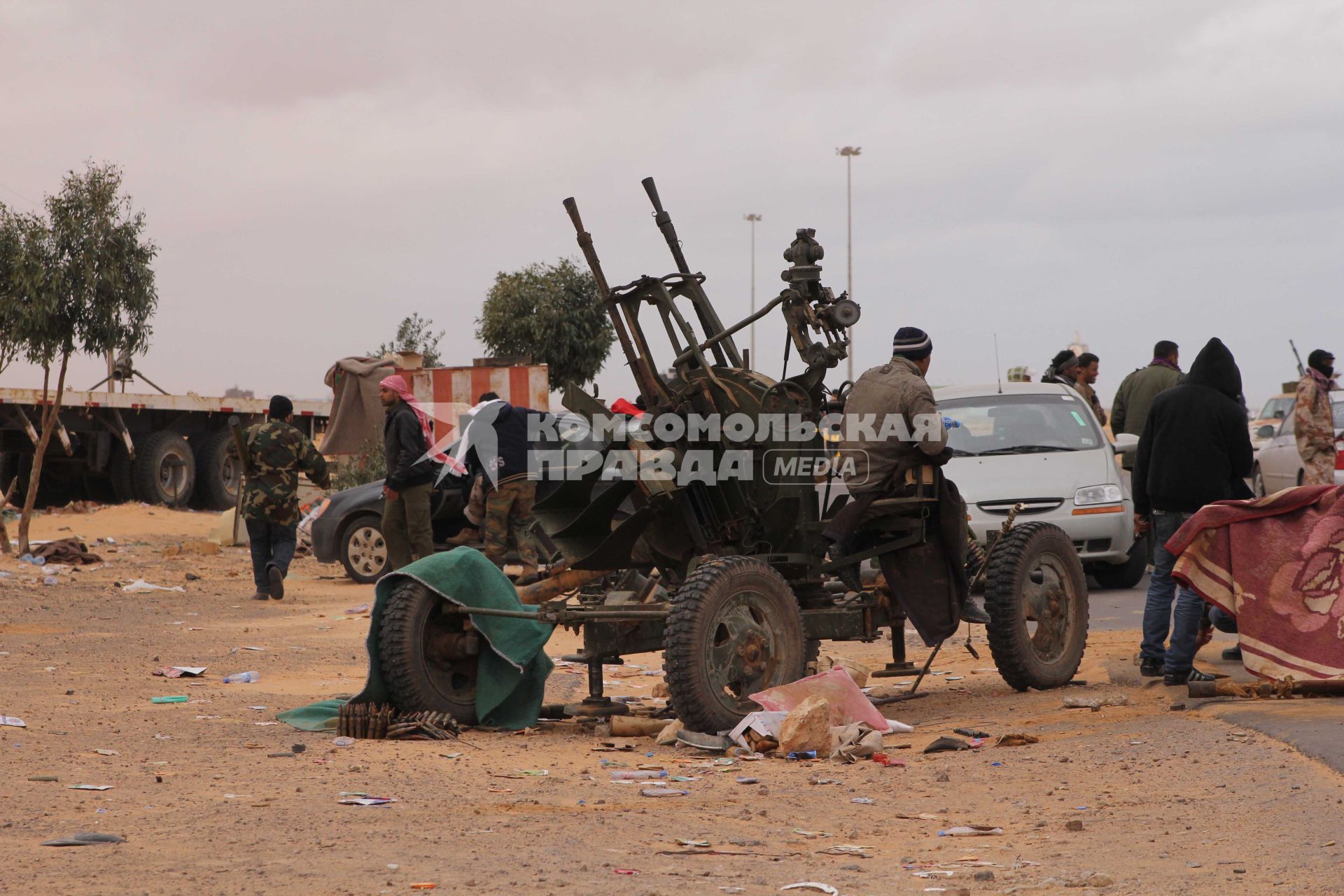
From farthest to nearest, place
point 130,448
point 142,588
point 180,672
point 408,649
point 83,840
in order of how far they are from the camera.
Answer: point 130,448
point 142,588
point 180,672
point 408,649
point 83,840

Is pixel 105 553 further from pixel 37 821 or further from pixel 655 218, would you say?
pixel 37 821

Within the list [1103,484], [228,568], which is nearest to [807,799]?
[1103,484]

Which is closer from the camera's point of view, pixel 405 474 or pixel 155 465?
pixel 405 474

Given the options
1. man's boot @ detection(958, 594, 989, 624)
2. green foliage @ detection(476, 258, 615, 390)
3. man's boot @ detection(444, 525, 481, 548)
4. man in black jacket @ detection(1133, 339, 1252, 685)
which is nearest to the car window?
green foliage @ detection(476, 258, 615, 390)

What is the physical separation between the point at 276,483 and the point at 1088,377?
25.9 ft

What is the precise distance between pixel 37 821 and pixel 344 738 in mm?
2165

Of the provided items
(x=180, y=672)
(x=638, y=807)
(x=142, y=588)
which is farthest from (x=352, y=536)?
(x=638, y=807)

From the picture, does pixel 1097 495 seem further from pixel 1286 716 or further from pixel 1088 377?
pixel 1286 716

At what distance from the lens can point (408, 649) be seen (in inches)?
288

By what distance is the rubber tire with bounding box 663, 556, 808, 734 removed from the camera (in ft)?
22.6

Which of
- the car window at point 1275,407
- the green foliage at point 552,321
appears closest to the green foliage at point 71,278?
the green foliage at point 552,321

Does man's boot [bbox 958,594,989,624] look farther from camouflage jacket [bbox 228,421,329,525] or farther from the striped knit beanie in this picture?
camouflage jacket [bbox 228,421,329,525]

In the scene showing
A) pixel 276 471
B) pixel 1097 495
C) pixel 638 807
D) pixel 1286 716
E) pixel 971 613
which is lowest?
pixel 638 807

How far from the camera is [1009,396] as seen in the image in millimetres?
14109
